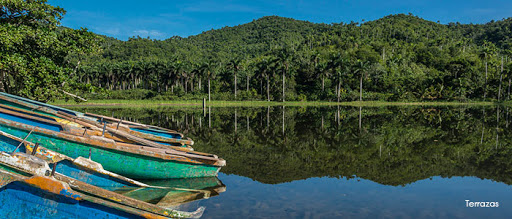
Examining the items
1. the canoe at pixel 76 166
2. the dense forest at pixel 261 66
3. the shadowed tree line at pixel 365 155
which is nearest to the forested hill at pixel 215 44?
the dense forest at pixel 261 66

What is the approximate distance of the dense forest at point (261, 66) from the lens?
47.1ft

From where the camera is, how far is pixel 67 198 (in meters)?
4.98

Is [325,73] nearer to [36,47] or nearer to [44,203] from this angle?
[36,47]

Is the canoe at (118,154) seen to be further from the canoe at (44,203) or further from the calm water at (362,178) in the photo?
the canoe at (44,203)

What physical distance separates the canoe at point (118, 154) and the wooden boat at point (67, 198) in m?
2.36

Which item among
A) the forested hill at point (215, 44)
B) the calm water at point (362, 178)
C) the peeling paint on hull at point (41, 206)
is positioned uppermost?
the forested hill at point (215, 44)

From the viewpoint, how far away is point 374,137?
17000mm

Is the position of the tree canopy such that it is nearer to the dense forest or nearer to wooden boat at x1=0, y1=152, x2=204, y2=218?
the dense forest

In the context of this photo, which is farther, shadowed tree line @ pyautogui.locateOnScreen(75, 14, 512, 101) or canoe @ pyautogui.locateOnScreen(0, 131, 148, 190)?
shadowed tree line @ pyautogui.locateOnScreen(75, 14, 512, 101)

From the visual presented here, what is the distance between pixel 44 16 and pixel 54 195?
41.5 feet

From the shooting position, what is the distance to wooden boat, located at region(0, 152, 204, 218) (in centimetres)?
491

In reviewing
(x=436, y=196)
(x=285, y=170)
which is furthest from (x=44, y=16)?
(x=436, y=196)

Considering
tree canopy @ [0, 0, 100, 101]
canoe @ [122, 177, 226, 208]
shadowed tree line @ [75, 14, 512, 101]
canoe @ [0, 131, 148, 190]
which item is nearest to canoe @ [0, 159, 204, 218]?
canoe @ [0, 131, 148, 190]

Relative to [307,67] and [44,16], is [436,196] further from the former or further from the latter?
[307,67]
